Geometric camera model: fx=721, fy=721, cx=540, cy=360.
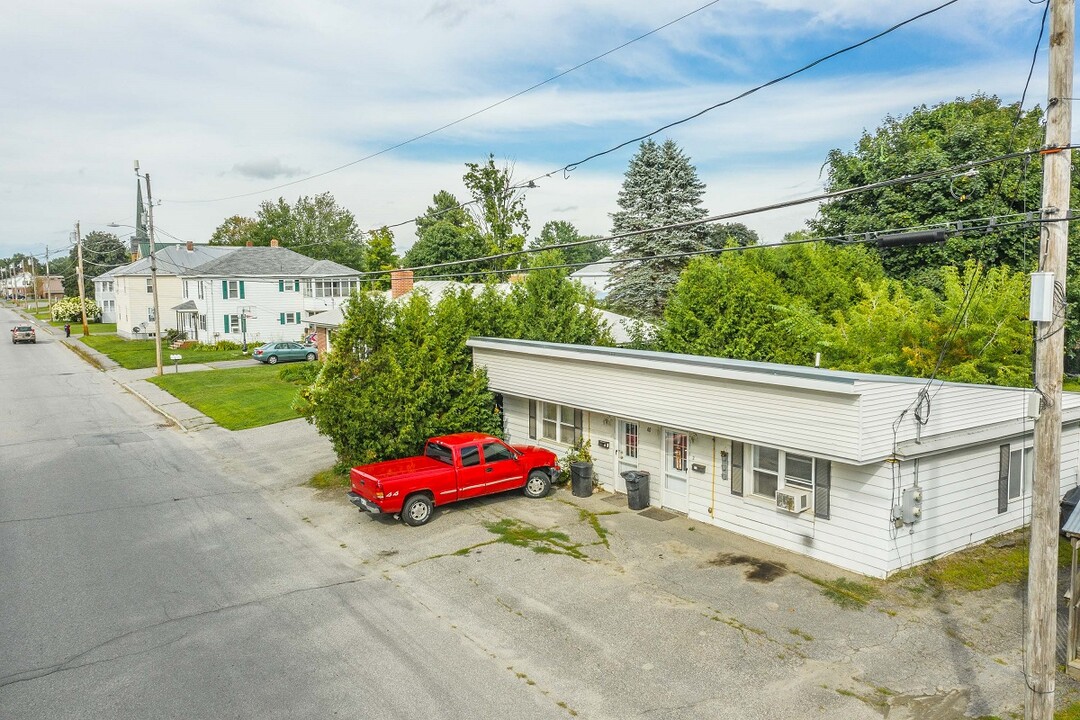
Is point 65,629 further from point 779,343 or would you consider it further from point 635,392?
point 779,343

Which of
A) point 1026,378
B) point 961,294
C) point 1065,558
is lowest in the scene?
point 1065,558

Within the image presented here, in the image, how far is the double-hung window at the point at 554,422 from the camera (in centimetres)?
1927

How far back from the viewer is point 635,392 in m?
16.0

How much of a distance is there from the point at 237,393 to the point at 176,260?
3574cm

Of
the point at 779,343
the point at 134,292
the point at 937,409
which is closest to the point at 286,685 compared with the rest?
the point at 937,409

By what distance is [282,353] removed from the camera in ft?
141

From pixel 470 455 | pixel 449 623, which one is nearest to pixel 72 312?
pixel 470 455

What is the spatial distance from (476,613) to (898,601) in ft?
22.3

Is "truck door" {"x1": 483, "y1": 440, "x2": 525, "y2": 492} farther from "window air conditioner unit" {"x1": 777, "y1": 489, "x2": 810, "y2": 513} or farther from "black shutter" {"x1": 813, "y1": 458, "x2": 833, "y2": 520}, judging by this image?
"black shutter" {"x1": 813, "y1": 458, "x2": 833, "y2": 520}

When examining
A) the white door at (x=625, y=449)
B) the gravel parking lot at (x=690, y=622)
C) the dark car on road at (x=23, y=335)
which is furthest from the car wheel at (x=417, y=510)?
the dark car on road at (x=23, y=335)

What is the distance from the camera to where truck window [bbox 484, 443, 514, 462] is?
17031 millimetres

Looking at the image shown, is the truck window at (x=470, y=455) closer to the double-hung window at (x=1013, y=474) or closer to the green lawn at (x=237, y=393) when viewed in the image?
the double-hung window at (x=1013, y=474)

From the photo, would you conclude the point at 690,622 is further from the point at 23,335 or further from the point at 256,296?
the point at 23,335

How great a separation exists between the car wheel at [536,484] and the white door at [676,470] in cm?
295
